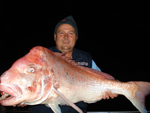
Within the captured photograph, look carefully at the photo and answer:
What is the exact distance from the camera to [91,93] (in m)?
1.46

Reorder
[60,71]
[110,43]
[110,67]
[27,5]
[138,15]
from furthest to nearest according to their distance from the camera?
[110,43] → [110,67] → [138,15] → [27,5] → [60,71]

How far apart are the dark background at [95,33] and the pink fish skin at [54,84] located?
16.2 metres

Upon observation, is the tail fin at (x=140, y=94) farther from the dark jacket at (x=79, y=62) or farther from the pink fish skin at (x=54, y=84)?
the dark jacket at (x=79, y=62)

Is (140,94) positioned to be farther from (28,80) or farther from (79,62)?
(28,80)

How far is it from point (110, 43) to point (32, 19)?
705 inches

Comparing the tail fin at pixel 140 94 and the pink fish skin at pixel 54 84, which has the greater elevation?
the pink fish skin at pixel 54 84

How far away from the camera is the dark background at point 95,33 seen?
16.1 meters

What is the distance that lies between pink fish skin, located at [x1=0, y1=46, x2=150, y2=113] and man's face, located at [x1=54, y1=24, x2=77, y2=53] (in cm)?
84

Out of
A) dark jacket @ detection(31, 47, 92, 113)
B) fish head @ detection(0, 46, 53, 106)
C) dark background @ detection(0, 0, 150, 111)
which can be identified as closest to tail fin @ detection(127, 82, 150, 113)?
dark jacket @ detection(31, 47, 92, 113)

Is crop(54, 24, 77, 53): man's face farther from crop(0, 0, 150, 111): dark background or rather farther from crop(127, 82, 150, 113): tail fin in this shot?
crop(0, 0, 150, 111): dark background

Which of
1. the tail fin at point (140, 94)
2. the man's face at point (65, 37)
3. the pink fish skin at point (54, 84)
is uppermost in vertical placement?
the man's face at point (65, 37)

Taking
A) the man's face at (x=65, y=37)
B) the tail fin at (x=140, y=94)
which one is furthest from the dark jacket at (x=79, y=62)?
the tail fin at (x=140, y=94)

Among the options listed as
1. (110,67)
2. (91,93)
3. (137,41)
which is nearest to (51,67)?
(91,93)

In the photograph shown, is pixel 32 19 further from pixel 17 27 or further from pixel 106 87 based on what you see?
pixel 106 87
